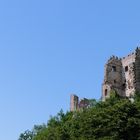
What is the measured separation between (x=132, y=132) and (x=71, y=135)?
8922mm

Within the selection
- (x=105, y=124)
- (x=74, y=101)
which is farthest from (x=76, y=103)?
(x=105, y=124)

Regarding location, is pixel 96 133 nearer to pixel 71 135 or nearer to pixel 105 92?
pixel 71 135

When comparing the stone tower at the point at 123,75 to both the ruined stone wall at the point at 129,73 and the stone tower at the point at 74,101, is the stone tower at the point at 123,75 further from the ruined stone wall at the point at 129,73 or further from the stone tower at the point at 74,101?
the stone tower at the point at 74,101

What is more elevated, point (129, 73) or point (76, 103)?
point (129, 73)

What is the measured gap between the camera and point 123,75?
10056cm

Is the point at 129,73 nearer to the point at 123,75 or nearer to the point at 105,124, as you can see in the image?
the point at 123,75

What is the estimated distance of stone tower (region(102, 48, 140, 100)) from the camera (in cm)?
9568

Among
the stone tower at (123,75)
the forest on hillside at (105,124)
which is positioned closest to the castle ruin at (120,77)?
the stone tower at (123,75)

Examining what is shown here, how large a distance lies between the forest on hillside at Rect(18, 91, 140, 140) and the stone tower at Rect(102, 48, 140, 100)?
59.1 ft

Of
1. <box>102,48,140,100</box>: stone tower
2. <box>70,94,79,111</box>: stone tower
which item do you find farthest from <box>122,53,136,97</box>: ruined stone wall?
<box>70,94,79,111</box>: stone tower

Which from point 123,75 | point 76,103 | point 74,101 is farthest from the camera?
point 74,101

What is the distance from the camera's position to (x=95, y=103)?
7856 cm

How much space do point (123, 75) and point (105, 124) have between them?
33543mm

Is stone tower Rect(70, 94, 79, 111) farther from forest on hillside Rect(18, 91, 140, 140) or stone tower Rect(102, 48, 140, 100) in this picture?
forest on hillside Rect(18, 91, 140, 140)
